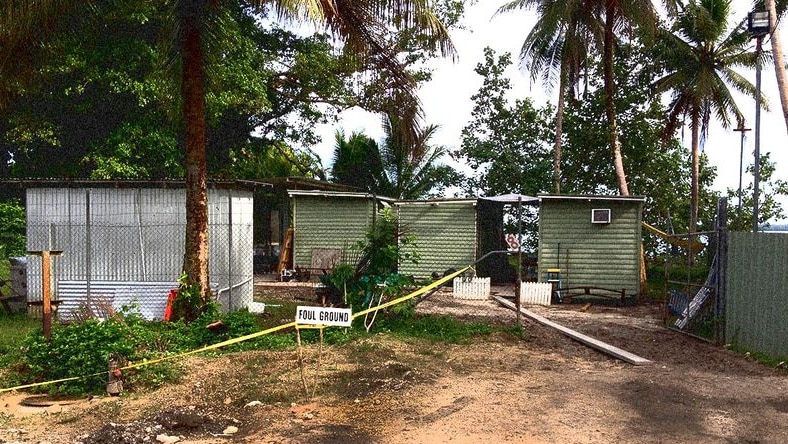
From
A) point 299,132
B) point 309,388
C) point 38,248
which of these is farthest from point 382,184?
point 309,388

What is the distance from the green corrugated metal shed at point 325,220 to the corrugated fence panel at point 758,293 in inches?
531

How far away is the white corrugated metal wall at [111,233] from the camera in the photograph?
508 inches

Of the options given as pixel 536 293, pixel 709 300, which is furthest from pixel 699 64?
pixel 709 300

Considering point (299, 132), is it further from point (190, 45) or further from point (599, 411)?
point (599, 411)

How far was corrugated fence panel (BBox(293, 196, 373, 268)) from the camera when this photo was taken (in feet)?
75.4

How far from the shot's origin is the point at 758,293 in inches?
388

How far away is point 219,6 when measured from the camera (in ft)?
36.4

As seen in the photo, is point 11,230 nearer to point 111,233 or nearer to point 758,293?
point 111,233

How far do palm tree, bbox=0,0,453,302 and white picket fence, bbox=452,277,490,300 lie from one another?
25.0 feet

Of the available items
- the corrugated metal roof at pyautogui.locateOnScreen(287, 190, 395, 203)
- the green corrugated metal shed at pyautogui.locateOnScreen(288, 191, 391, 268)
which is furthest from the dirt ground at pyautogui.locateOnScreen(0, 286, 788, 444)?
the green corrugated metal shed at pyautogui.locateOnScreen(288, 191, 391, 268)

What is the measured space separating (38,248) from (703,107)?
79.7 feet

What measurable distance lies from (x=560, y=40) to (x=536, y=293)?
34.3ft

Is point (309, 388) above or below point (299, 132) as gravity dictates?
below

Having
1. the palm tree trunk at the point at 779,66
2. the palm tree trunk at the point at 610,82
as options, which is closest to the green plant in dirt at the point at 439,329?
the palm tree trunk at the point at 779,66
